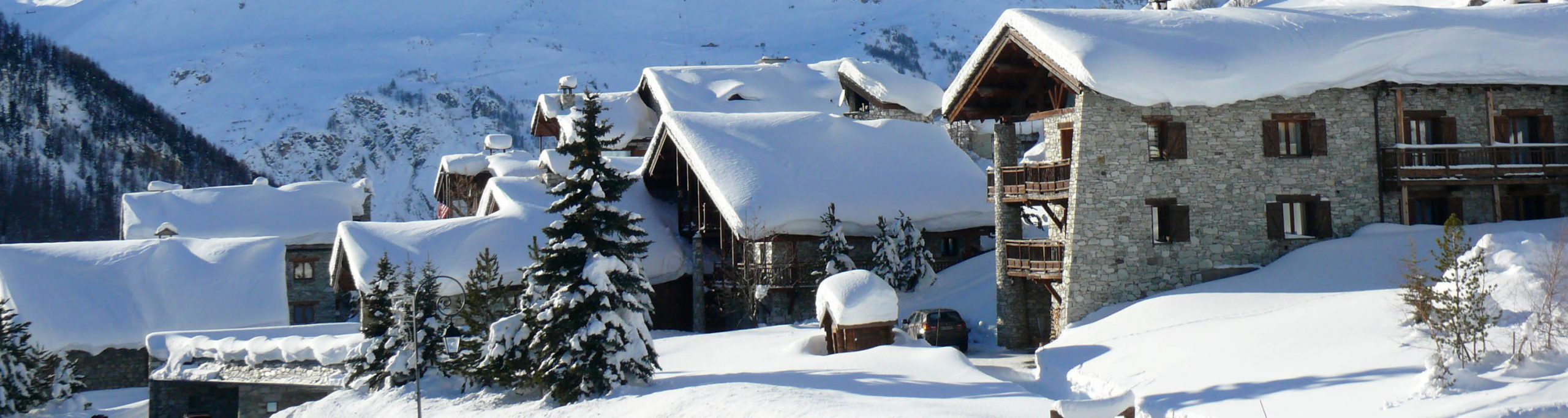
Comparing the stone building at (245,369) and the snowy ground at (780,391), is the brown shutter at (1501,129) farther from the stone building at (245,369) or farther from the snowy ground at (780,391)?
the stone building at (245,369)

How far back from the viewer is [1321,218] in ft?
92.5

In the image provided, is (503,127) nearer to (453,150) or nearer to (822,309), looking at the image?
(453,150)

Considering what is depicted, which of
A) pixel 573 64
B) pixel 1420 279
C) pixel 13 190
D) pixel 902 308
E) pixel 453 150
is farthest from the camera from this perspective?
pixel 573 64

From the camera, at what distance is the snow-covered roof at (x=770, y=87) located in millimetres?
56312

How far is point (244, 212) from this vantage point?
63219mm

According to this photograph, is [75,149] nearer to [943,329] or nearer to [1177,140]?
[943,329]

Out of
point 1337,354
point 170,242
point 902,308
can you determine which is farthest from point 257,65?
point 1337,354

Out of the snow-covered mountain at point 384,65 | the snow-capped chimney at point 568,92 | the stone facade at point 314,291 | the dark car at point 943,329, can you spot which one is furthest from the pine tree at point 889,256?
the snow-covered mountain at point 384,65

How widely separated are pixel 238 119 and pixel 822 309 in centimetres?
14610

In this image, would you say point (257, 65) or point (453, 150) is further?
point (257, 65)

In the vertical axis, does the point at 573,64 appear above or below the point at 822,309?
above

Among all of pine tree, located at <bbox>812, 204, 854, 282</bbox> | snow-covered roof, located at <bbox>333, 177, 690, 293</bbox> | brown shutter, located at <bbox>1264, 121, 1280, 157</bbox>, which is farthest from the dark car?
snow-covered roof, located at <bbox>333, 177, 690, 293</bbox>

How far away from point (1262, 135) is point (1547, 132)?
7150 mm

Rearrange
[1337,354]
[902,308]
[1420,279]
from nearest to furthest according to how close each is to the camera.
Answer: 1. [1420,279]
2. [1337,354]
3. [902,308]
